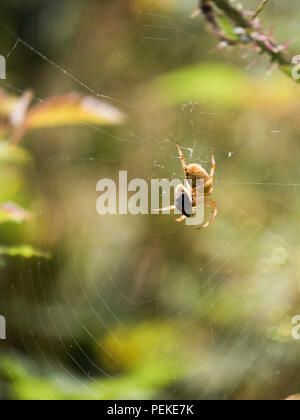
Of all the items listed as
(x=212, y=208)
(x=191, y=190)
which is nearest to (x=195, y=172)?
(x=191, y=190)

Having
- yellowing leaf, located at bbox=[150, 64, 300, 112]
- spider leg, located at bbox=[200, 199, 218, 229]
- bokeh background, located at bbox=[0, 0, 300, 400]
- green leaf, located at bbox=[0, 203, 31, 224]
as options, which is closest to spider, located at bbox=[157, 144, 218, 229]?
spider leg, located at bbox=[200, 199, 218, 229]

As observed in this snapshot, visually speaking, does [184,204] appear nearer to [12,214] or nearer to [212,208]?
[212,208]

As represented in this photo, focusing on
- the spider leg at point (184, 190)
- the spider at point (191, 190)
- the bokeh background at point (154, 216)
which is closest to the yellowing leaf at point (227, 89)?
the bokeh background at point (154, 216)

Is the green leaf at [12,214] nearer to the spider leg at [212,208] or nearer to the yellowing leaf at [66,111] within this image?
the yellowing leaf at [66,111]

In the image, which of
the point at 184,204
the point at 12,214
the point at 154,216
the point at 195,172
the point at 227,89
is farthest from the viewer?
the point at 154,216

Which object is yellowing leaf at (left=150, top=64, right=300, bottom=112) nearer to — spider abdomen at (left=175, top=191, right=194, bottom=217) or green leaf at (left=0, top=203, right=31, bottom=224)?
spider abdomen at (left=175, top=191, right=194, bottom=217)

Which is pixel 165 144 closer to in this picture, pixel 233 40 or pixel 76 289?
pixel 76 289
